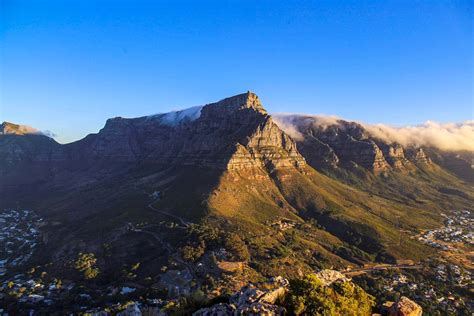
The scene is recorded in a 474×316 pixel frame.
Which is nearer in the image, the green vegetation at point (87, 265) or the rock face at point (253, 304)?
the rock face at point (253, 304)

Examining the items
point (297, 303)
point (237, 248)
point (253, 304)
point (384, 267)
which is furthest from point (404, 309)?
point (384, 267)

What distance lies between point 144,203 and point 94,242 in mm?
50129

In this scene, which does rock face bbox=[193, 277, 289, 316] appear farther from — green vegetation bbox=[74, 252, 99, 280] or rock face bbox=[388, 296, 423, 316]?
green vegetation bbox=[74, 252, 99, 280]

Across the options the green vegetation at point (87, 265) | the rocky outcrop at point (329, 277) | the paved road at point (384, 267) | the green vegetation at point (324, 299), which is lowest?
the paved road at point (384, 267)

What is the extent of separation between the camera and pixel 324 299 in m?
25.9

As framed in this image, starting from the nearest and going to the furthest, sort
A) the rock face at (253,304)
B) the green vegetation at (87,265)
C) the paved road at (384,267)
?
the rock face at (253,304) → the green vegetation at (87,265) → the paved road at (384,267)

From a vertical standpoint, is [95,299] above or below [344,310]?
below

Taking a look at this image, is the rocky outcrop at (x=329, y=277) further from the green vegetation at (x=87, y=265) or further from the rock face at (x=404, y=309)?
the green vegetation at (x=87, y=265)

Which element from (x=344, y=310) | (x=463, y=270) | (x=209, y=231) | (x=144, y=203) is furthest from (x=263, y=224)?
(x=344, y=310)

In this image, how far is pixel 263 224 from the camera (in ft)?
547

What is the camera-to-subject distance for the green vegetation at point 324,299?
82.7 feet

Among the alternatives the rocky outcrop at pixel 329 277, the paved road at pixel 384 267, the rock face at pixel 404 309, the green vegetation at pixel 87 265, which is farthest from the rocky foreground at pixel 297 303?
the paved road at pixel 384 267

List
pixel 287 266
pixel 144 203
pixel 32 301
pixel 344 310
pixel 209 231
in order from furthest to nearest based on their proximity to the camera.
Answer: pixel 144 203 < pixel 209 231 < pixel 287 266 < pixel 32 301 < pixel 344 310

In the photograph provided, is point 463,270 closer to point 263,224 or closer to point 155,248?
point 263,224
